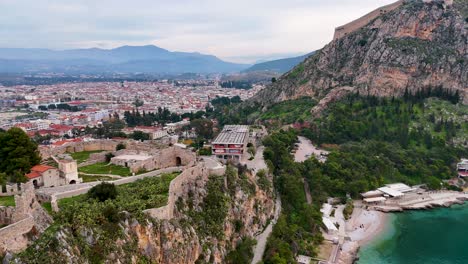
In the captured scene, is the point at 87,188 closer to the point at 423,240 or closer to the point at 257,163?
the point at 257,163

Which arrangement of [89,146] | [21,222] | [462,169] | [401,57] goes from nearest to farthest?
[21,222] → [89,146] → [462,169] → [401,57]

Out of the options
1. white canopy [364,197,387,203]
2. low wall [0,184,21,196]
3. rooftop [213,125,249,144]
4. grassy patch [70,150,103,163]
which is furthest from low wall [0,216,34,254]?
white canopy [364,197,387,203]

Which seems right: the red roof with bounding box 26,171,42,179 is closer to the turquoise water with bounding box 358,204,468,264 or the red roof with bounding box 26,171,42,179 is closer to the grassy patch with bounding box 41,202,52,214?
the grassy patch with bounding box 41,202,52,214

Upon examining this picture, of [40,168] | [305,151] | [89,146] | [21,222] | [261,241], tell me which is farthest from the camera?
[305,151]

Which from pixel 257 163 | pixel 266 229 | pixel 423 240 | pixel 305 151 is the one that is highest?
pixel 257 163

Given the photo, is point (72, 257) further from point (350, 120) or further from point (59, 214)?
point (350, 120)

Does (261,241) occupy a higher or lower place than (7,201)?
lower

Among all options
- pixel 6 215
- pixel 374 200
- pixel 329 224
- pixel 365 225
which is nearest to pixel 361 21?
pixel 374 200

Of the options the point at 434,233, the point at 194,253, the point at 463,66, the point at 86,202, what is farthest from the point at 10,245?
the point at 463,66
